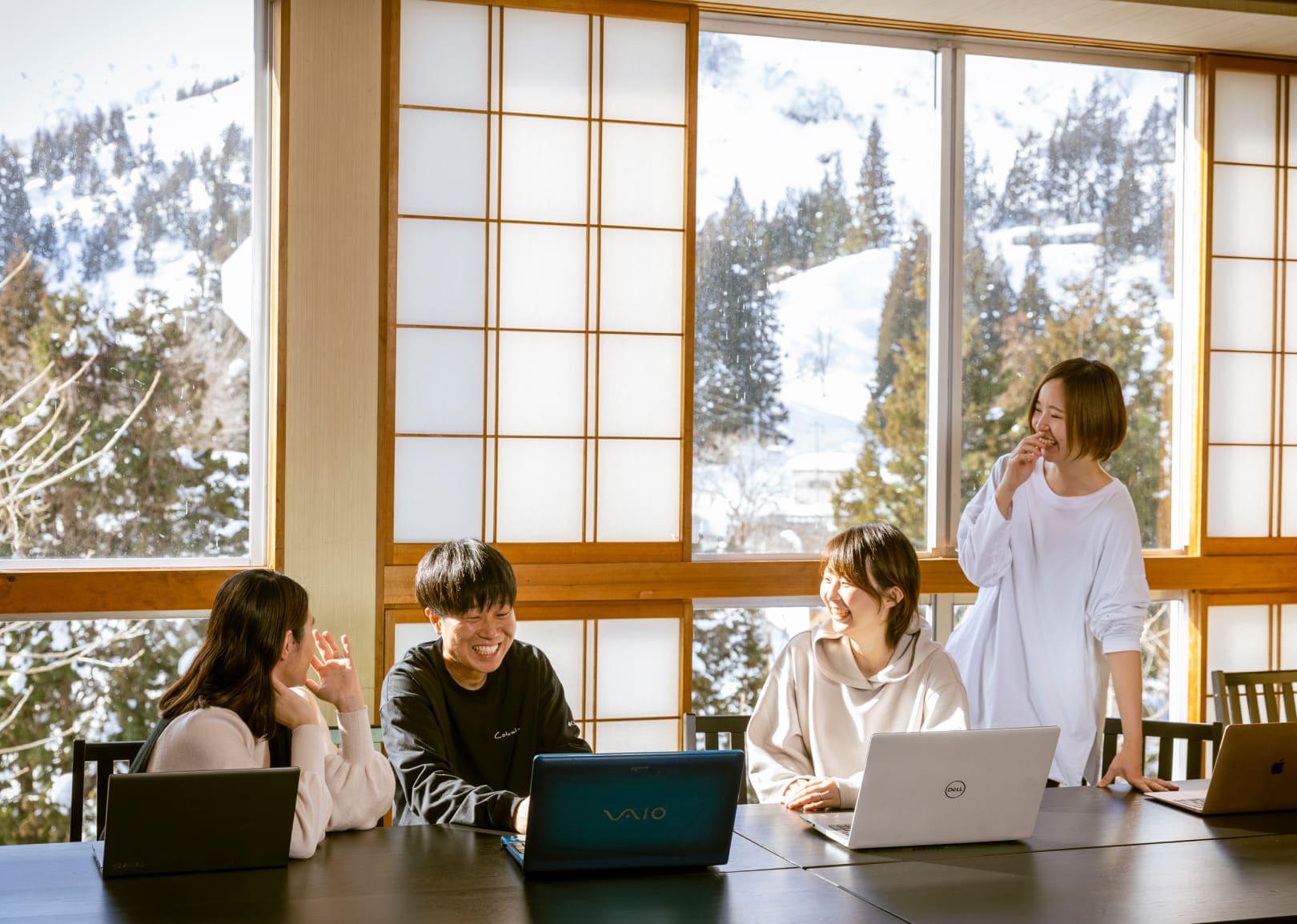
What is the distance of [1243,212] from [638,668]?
262 cm

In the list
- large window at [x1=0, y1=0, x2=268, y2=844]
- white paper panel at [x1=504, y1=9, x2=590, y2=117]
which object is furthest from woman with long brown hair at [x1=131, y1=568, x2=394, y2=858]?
Result: white paper panel at [x1=504, y1=9, x2=590, y2=117]

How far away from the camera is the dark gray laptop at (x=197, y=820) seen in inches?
71.8

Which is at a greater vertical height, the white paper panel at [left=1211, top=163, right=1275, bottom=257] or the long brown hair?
the white paper panel at [left=1211, top=163, right=1275, bottom=257]

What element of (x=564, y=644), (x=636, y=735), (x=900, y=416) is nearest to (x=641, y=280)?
(x=900, y=416)

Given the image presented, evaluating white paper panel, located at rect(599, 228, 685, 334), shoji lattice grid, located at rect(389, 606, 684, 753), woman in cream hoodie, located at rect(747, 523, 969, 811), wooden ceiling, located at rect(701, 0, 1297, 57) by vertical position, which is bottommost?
shoji lattice grid, located at rect(389, 606, 684, 753)

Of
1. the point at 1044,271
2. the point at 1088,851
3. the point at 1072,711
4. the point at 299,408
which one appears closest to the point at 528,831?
the point at 1088,851

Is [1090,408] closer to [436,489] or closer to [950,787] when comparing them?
[950,787]


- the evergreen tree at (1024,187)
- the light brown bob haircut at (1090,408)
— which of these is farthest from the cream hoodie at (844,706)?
the evergreen tree at (1024,187)

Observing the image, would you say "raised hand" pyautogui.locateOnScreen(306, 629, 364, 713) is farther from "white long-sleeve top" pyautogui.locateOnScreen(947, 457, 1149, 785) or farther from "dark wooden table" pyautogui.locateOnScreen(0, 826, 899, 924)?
"white long-sleeve top" pyautogui.locateOnScreen(947, 457, 1149, 785)

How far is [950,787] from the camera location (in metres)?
2.09

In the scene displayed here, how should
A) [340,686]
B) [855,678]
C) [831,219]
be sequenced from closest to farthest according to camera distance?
[340,686], [855,678], [831,219]

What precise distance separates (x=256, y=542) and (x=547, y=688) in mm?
1421

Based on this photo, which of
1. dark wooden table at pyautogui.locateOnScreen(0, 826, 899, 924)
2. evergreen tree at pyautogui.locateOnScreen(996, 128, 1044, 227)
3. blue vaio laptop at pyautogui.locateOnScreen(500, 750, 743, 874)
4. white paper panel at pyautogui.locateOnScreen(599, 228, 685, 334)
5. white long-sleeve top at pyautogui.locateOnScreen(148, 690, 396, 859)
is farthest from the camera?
evergreen tree at pyautogui.locateOnScreen(996, 128, 1044, 227)

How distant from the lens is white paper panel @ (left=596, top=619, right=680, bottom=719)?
3.90 m
